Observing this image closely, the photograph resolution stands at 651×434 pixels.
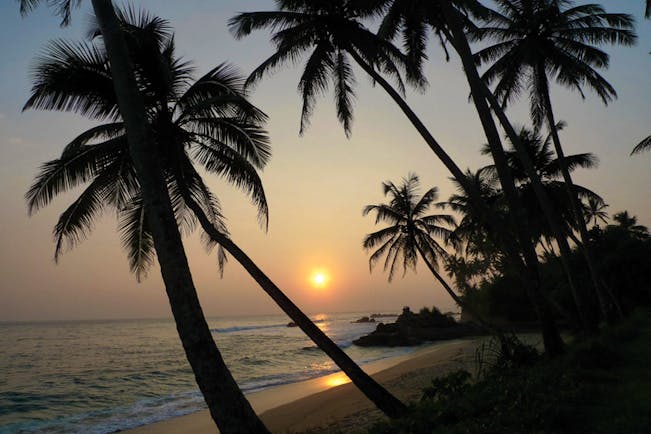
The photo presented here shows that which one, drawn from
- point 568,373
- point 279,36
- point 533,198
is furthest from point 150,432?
point 533,198

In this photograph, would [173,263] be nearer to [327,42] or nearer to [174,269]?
[174,269]

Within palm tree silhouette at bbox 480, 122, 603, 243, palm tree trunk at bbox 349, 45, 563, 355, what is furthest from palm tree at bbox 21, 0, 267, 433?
palm tree silhouette at bbox 480, 122, 603, 243

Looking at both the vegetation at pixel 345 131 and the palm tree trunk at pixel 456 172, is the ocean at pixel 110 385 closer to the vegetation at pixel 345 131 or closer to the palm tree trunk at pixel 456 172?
the vegetation at pixel 345 131

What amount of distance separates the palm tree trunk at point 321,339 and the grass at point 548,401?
0.41 meters

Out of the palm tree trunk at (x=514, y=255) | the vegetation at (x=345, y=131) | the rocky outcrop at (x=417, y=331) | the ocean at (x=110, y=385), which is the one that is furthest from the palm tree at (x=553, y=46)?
the rocky outcrop at (x=417, y=331)

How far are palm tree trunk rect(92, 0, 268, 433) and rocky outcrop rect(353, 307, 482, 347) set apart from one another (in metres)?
35.1

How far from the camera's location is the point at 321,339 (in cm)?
719

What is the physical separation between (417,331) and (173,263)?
4096 centimetres

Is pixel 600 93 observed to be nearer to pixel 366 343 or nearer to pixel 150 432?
pixel 150 432

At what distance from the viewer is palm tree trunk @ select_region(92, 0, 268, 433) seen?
17.6 feet

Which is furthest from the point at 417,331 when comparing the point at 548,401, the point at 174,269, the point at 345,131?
the point at 174,269

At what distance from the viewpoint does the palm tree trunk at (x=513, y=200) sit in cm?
977

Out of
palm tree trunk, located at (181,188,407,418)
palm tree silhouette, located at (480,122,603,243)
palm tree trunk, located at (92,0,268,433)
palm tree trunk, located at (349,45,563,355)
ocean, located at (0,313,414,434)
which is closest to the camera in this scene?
palm tree trunk, located at (92,0,268,433)

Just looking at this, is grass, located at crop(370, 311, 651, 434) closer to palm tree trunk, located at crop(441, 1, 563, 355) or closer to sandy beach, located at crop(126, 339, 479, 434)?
palm tree trunk, located at crop(441, 1, 563, 355)
